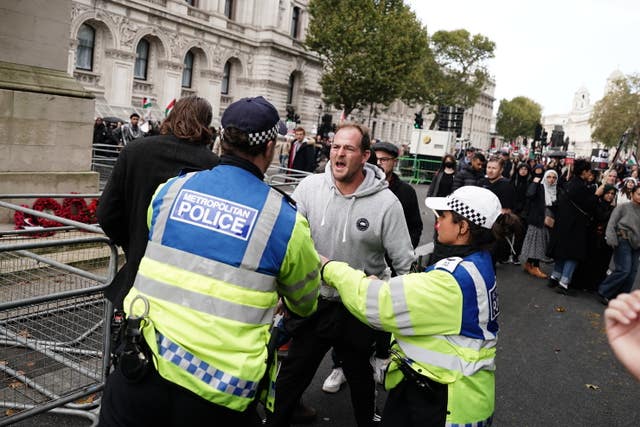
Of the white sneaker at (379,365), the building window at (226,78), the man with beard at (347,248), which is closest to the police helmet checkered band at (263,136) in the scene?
the man with beard at (347,248)

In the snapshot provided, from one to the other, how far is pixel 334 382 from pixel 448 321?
257 centimetres

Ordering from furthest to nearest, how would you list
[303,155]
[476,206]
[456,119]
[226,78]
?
[226,78], [456,119], [303,155], [476,206]

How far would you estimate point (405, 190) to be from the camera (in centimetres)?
542

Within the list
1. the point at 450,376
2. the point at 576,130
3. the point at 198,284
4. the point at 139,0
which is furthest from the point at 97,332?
the point at 576,130

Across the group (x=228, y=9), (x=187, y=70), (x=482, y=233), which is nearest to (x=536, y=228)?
(x=482, y=233)

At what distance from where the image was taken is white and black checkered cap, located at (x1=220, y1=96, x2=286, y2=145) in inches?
87.3

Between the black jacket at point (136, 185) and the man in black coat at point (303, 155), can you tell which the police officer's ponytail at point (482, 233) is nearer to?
the black jacket at point (136, 185)

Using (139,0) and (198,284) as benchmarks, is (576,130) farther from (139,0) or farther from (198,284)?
(198,284)

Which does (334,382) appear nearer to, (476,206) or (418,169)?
(476,206)

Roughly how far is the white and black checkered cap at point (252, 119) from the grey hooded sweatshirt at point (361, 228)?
Result: 149 cm

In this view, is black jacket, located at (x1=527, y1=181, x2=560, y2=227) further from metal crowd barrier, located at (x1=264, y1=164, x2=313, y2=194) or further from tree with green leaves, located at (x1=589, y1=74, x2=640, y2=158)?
tree with green leaves, located at (x1=589, y1=74, x2=640, y2=158)

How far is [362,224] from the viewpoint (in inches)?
144

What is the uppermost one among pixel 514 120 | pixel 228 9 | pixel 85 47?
pixel 514 120

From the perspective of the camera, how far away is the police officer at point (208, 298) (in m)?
2.02
